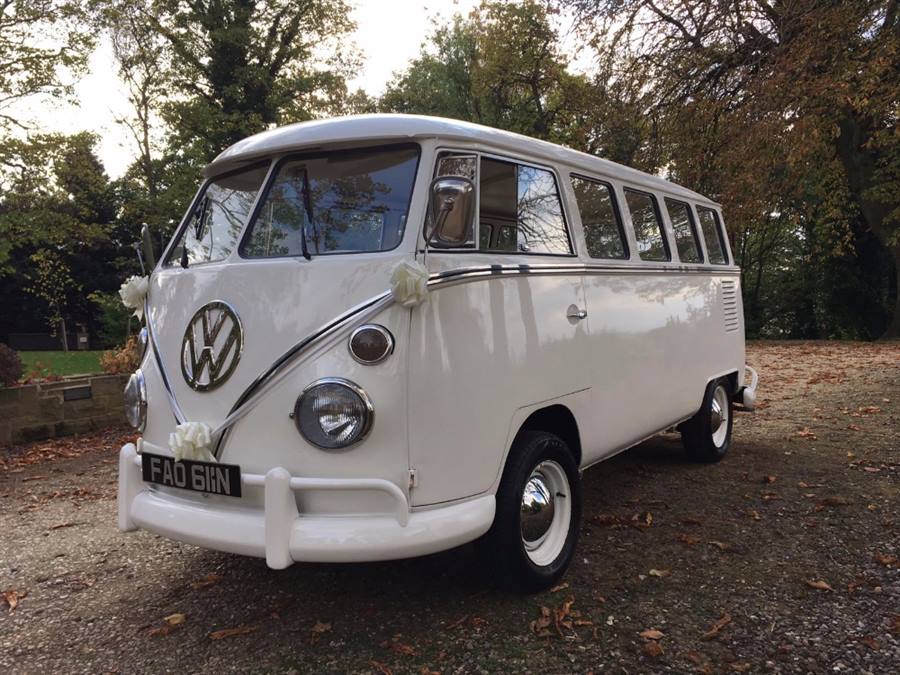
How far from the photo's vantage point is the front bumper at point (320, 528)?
2.65 metres

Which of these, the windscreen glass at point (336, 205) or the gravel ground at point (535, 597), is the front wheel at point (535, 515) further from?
the windscreen glass at point (336, 205)

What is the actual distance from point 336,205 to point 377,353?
84 cm

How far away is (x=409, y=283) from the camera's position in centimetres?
271

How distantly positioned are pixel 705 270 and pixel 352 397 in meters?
3.97

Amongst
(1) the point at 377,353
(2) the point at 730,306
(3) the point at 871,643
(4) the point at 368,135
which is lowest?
(3) the point at 871,643

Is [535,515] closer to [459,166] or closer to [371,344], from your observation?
[371,344]

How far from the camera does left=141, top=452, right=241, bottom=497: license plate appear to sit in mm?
2865

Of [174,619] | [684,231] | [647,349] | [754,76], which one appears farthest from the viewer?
[754,76]

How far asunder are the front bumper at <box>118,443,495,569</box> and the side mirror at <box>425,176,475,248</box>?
1.09 meters

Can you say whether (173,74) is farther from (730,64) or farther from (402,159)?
(402,159)

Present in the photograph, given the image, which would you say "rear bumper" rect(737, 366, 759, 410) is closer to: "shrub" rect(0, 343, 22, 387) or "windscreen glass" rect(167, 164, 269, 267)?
"windscreen glass" rect(167, 164, 269, 267)

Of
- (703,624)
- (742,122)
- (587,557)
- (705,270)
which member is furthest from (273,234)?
(742,122)

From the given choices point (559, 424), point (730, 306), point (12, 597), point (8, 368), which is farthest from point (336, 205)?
point (8, 368)

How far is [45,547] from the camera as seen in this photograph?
4.37 m
